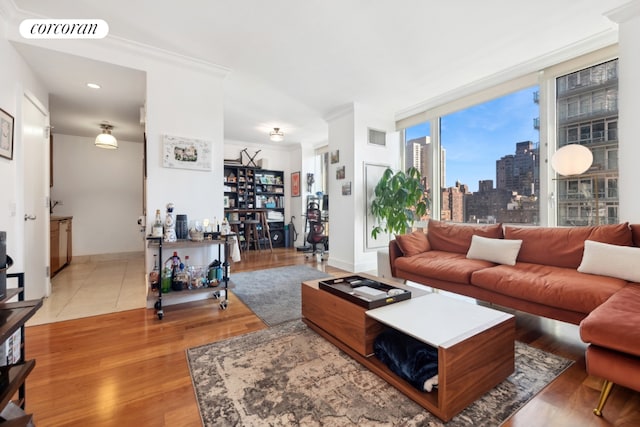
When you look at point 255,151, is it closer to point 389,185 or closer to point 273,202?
point 273,202

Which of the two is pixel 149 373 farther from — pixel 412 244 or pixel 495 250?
pixel 495 250

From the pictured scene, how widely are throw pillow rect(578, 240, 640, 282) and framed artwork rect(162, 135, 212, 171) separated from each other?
144 inches

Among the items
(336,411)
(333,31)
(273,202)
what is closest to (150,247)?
(336,411)

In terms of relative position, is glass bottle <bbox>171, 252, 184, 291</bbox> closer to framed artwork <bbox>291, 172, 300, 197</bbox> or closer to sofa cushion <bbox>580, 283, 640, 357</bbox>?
sofa cushion <bbox>580, 283, 640, 357</bbox>

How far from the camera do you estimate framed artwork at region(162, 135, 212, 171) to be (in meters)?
2.90

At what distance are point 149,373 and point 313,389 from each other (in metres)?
1.05

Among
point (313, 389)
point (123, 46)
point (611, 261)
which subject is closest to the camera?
point (313, 389)

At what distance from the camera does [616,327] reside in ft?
4.26

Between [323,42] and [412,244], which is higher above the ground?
[323,42]

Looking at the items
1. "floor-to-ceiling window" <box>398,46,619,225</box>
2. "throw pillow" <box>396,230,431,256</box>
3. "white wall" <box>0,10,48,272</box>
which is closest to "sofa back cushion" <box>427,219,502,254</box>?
"throw pillow" <box>396,230,431,256</box>

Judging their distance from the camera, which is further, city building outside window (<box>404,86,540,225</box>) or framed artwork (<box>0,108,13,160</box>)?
city building outside window (<box>404,86,540,225</box>)

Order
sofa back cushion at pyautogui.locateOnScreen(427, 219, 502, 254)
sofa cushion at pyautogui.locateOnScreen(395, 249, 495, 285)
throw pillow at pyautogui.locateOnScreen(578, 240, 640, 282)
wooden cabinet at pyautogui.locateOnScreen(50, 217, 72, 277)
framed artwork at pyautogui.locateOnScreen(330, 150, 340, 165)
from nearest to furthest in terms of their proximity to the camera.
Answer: throw pillow at pyautogui.locateOnScreen(578, 240, 640, 282), sofa cushion at pyautogui.locateOnScreen(395, 249, 495, 285), sofa back cushion at pyautogui.locateOnScreen(427, 219, 502, 254), wooden cabinet at pyautogui.locateOnScreen(50, 217, 72, 277), framed artwork at pyautogui.locateOnScreen(330, 150, 340, 165)

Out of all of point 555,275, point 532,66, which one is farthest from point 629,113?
point 555,275

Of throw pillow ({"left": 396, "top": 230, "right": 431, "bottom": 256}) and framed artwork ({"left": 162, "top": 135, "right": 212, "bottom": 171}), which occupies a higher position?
framed artwork ({"left": 162, "top": 135, "right": 212, "bottom": 171})
